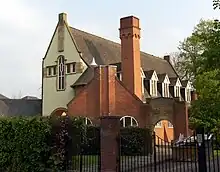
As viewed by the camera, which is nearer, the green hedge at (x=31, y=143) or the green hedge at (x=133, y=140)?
the green hedge at (x=31, y=143)

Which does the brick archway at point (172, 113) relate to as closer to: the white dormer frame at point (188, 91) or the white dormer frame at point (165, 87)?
the white dormer frame at point (165, 87)

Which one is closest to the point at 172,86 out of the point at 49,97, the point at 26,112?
the point at 49,97

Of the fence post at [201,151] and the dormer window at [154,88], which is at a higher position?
the dormer window at [154,88]

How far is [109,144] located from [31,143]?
4024 mm

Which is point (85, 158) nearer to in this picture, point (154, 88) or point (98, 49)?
point (154, 88)

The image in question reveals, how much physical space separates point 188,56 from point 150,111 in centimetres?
1980

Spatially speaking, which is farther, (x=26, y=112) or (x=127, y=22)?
(x=26, y=112)

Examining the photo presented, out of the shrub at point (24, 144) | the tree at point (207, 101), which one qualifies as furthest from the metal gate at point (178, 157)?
the shrub at point (24, 144)

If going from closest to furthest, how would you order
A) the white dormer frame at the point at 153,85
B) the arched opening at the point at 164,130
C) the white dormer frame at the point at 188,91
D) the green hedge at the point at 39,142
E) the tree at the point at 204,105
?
1. the green hedge at the point at 39,142
2. the tree at the point at 204,105
3. the arched opening at the point at 164,130
4. the white dormer frame at the point at 153,85
5. the white dormer frame at the point at 188,91

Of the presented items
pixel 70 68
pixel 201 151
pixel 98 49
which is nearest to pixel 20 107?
pixel 70 68

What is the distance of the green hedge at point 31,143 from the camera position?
16.8m

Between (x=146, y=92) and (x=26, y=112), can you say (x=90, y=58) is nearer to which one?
(x=146, y=92)

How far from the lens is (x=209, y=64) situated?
1181cm

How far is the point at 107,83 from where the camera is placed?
104ft
